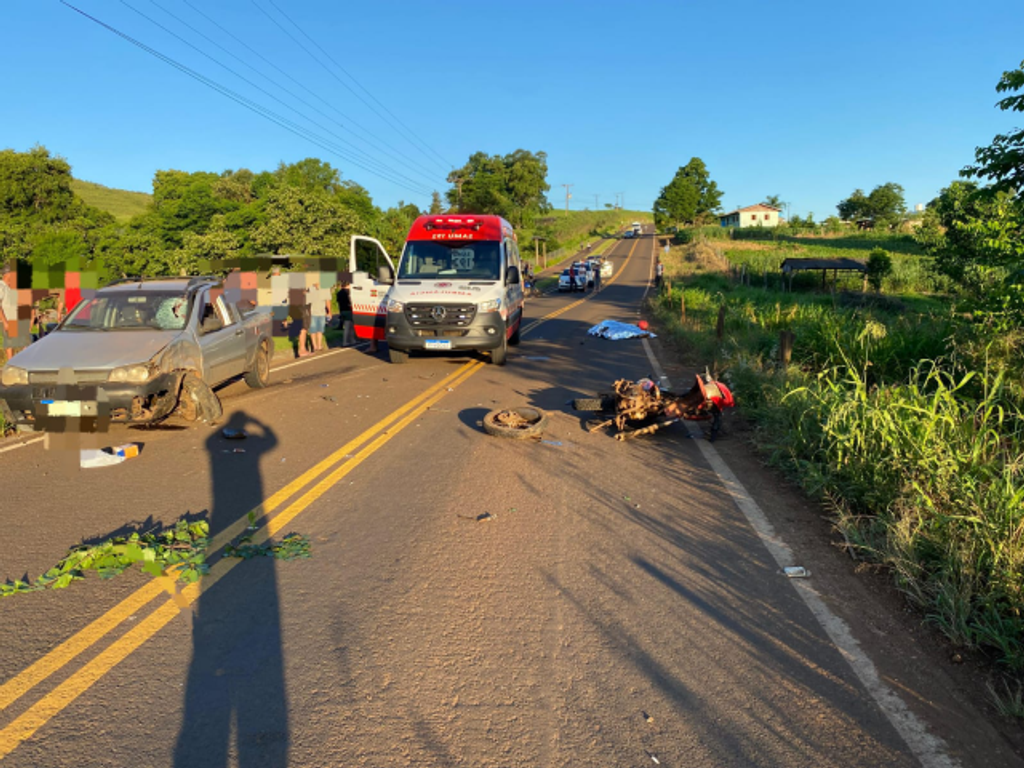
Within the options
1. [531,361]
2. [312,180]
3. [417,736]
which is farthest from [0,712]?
[312,180]

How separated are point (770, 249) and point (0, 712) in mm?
77739

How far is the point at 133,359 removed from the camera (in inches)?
273

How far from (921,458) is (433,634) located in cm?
385

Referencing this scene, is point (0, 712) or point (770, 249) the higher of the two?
point (770, 249)

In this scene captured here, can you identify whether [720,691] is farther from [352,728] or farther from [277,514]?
[277,514]

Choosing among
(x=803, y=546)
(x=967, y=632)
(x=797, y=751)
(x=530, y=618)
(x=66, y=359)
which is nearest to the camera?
(x=797, y=751)

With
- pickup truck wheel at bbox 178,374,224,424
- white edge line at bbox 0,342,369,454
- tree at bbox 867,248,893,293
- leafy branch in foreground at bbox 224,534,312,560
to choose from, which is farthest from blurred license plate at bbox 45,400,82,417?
tree at bbox 867,248,893,293

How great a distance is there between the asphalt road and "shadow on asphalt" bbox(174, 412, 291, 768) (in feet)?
0.04

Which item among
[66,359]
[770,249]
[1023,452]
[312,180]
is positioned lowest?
[1023,452]

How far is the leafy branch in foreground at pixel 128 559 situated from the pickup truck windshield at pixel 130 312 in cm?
419

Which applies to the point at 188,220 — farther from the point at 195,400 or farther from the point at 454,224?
the point at 195,400

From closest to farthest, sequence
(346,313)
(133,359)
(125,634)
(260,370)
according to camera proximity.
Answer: (125,634)
(133,359)
(260,370)
(346,313)

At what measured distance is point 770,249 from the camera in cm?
7256

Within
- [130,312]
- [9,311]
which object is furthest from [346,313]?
[130,312]
